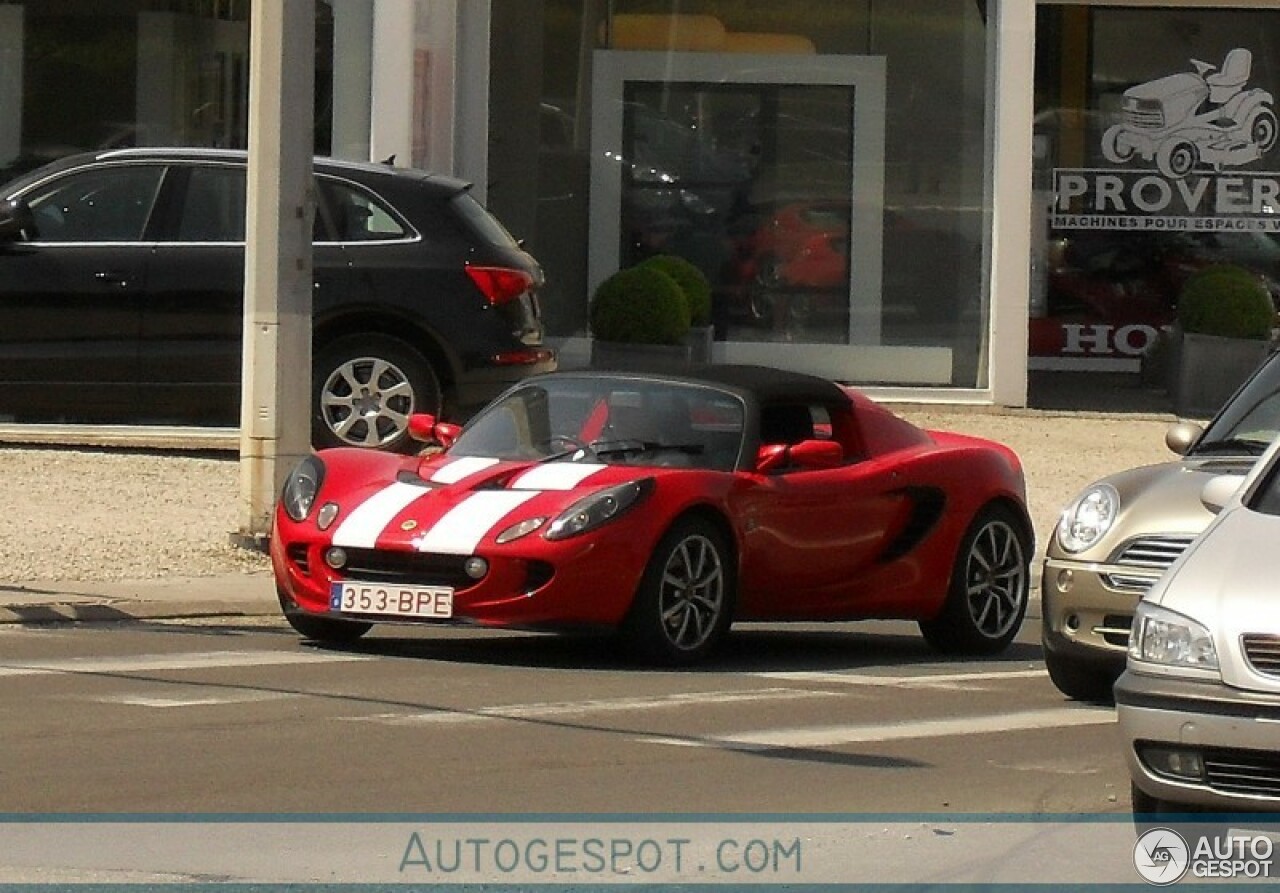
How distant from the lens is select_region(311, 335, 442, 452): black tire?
16.1m

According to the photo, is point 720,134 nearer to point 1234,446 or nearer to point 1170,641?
point 1234,446

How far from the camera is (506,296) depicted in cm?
1634

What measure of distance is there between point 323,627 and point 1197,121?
18235 millimetres

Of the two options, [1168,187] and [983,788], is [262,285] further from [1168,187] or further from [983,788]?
[1168,187]

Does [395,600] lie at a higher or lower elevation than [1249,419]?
lower

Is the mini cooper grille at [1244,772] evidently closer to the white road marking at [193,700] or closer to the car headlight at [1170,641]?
the car headlight at [1170,641]

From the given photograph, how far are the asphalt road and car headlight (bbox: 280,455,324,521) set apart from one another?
1.96 feet

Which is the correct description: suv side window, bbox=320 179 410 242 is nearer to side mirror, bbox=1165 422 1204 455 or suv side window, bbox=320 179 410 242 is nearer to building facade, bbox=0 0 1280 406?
side mirror, bbox=1165 422 1204 455

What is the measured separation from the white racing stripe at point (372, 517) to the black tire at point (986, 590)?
2700 mm

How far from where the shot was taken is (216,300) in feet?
53.5

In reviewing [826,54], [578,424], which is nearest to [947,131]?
[826,54]

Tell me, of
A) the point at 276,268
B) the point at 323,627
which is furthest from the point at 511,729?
the point at 276,268

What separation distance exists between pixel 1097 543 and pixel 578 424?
9.10 feet

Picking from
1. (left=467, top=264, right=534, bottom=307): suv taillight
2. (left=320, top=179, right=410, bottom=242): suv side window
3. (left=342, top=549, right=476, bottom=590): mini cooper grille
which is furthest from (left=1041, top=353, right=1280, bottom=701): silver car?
(left=320, top=179, right=410, bottom=242): suv side window
